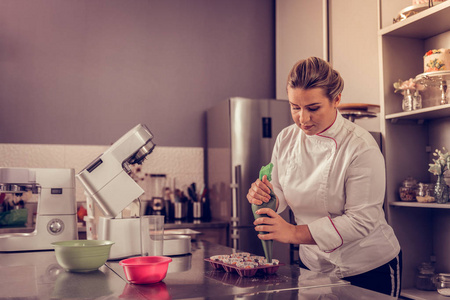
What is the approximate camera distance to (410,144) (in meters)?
2.87

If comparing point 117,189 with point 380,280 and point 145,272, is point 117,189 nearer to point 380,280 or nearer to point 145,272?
point 145,272

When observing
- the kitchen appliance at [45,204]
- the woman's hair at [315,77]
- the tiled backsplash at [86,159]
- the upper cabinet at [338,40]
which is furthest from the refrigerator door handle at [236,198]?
the woman's hair at [315,77]

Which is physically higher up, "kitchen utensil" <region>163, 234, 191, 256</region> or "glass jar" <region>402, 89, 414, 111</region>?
"glass jar" <region>402, 89, 414, 111</region>

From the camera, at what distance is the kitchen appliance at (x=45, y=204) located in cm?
197

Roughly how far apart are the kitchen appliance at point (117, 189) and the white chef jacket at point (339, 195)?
0.61 m

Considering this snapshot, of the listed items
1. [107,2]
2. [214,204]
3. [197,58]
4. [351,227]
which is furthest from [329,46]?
[351,227]

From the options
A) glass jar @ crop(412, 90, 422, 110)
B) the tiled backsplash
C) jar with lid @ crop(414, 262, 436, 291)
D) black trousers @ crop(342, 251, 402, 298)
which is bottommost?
jar with lid @ crop(414, 262, 436, 291)

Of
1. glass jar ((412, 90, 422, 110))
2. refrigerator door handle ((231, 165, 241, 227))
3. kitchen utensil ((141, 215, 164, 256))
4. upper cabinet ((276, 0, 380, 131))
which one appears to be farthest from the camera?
refrigerator door handle ((231, 165, 241, 227))

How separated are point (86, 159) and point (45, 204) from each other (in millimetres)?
1675

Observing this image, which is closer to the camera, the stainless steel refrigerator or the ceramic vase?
the ceramic vase

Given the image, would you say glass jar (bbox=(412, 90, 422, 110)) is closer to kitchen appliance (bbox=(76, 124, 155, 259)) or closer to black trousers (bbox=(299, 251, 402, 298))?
black trousers (bbox=(299, 251, 402, 298))

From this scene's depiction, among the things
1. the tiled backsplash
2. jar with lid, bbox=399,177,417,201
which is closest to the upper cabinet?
jar with lid, bbox=399,177,417,201

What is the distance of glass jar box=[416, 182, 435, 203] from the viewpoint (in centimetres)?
260

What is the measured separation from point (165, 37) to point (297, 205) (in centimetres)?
262
